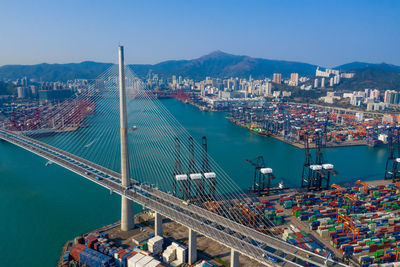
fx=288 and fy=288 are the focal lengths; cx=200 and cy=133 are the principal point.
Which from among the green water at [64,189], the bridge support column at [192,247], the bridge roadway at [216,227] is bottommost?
the green water at [64,189]

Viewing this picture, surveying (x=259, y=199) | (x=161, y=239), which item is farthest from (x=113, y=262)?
(x=259, y=199)

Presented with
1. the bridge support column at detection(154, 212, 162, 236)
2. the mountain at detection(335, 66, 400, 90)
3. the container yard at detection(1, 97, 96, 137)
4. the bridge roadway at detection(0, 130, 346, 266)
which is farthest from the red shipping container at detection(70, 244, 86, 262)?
the mountain at detection(335, 66, 400, 90)

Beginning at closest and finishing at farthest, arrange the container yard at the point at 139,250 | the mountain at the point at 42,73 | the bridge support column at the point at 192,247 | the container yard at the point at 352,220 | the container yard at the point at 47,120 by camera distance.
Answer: the bridge support column at the point at 192,247
the container yard at the point at 139,250
the container yard at the point at 352,220
the container yard at the point at 47,120
the mountain at the point at 42,73

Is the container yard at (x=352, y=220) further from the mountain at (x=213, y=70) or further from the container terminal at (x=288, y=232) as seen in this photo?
the mountain at (x=213, y=70)

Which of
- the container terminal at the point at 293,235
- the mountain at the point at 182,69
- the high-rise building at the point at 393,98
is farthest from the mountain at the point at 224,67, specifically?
the container terminal at the point at 293,235

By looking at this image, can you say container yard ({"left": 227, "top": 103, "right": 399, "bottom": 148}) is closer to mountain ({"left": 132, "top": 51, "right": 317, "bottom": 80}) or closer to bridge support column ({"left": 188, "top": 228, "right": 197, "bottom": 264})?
bridge support column ({"left": 188, "top": 228, "right": 197, "bottom": 264})

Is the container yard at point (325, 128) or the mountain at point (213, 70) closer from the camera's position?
the container yard at point (325, 128)

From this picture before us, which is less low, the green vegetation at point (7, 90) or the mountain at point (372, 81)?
the mountain at point (372, 81)

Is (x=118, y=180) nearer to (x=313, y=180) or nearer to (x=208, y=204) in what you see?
(x=208, y=204)
